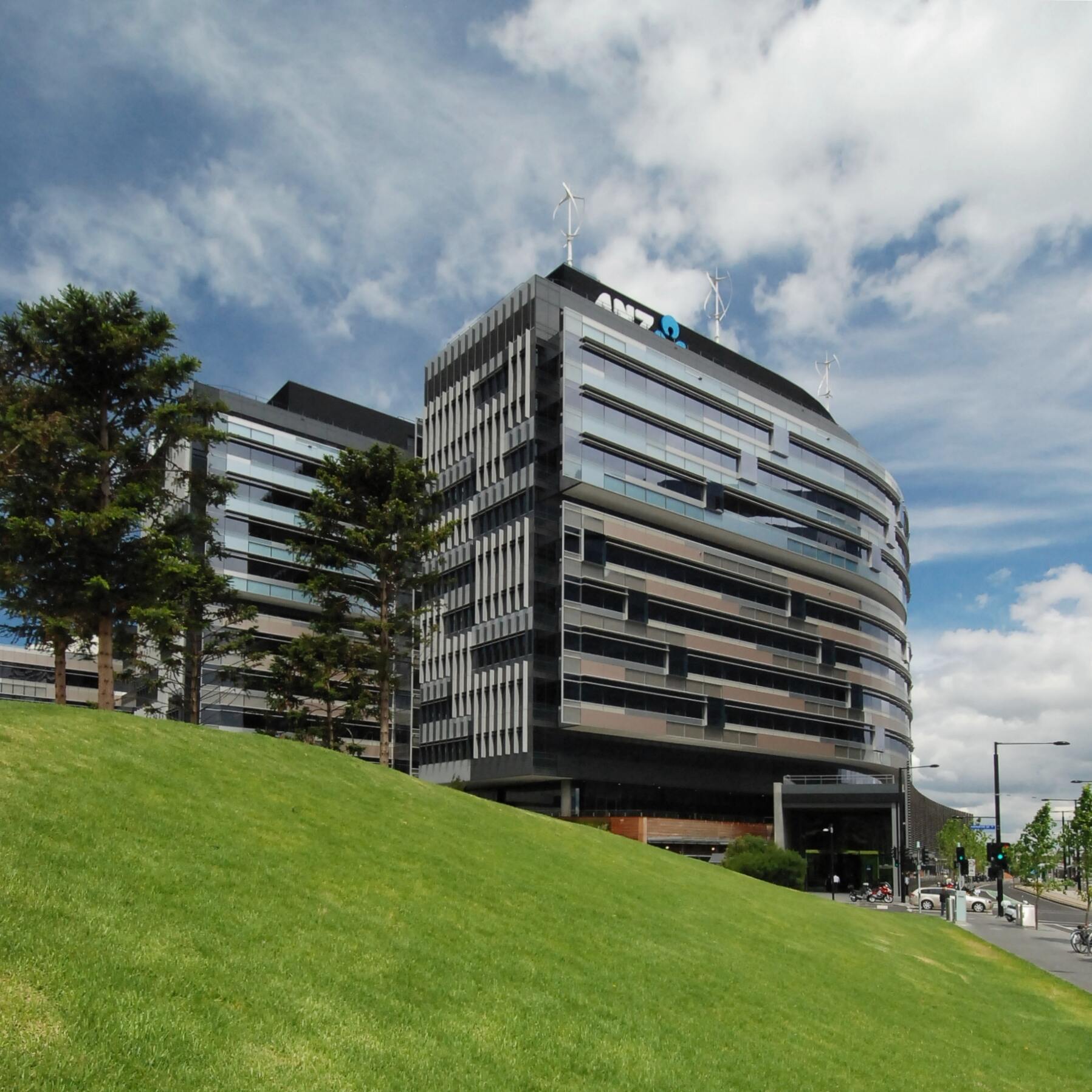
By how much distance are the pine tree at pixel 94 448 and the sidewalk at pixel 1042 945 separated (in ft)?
105

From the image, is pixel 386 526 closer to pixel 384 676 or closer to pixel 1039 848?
pixel 384 676

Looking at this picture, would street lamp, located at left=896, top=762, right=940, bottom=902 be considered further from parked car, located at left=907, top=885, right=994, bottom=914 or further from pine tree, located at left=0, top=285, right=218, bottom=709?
pine tree, located at left=0, top=285, right=218, bottom=709

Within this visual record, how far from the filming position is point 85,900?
1188 centimetres

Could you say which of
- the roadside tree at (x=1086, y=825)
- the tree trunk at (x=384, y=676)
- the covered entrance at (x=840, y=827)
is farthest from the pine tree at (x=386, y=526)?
the covered entrance at (x=840, y=827)

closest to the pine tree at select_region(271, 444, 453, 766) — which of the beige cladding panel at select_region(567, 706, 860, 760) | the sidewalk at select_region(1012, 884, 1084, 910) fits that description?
the beige cladding panel at select_region(567, 706, 860, 760)

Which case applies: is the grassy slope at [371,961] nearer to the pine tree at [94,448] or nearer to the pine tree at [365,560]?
the pine tree at [94,448]

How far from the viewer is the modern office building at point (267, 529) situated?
8388cm

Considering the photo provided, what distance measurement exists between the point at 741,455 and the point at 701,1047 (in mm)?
73660

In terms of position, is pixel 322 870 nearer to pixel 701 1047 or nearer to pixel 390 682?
pixel 701 1047

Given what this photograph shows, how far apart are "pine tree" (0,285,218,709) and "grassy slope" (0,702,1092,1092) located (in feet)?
28.8

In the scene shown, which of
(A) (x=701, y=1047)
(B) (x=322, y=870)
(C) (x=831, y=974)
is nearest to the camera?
(A) (x=701, y=1047)

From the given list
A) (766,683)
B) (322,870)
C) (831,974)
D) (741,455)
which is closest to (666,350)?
(741,455)

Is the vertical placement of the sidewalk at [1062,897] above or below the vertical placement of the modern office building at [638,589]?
below

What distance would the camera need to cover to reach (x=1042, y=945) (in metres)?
45.8
